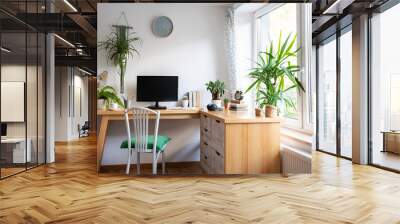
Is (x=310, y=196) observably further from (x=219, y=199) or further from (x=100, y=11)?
(x=100, y=11)

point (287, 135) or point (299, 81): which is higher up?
point (299, 81)

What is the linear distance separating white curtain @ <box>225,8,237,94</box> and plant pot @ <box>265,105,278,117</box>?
44 centimetres

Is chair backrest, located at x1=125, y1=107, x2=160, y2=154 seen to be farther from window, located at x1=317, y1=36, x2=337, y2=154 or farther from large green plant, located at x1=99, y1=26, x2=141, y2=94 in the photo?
window, located at x1=317, y1=36, x2=337, y2=154

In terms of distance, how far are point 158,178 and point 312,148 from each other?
1814 millimetres

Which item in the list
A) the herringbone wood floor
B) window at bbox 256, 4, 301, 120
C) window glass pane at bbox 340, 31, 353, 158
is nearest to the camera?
the herringbone wood floor

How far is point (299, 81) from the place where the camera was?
3969mm

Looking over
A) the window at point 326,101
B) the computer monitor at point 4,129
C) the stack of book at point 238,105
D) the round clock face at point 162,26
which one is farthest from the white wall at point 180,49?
the computer monitor at point 4,129

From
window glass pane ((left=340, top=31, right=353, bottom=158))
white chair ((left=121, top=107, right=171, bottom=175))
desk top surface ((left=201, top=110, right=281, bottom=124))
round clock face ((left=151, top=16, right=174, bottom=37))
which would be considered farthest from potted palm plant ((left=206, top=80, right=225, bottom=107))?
window glass pane ((left=340, top=31, right=353, bottom=158))

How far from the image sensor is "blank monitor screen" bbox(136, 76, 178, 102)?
415cm

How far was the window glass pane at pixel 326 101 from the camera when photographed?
4.04m

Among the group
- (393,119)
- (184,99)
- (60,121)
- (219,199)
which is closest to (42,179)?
(184,99)

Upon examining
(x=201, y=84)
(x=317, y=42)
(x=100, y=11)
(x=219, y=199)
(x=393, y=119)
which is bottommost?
(x=219, y=199)

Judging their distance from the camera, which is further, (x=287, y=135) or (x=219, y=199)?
(x=287, y=135)

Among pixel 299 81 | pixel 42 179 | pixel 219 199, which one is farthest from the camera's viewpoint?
pixel 42 179
